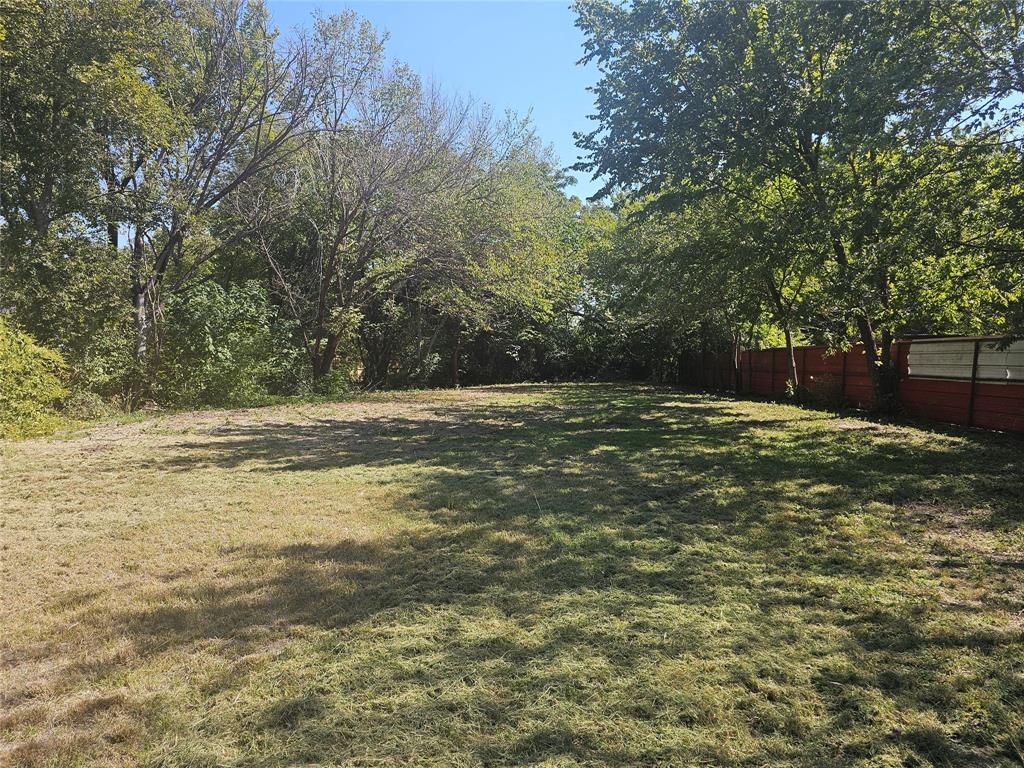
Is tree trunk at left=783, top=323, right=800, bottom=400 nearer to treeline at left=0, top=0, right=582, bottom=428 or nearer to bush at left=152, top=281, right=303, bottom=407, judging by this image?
treeline at left=0, top=0, right=582, bottom=428

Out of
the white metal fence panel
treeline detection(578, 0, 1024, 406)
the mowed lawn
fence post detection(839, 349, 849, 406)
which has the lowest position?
the mowed lawn

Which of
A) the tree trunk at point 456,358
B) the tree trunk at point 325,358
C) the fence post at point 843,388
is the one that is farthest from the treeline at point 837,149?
the tree trunk at point 456,358

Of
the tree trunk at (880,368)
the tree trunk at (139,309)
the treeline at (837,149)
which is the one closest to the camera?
the treeline at (837,149)

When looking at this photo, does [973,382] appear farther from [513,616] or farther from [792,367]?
[513,616]

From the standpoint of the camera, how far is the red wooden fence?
7922mm

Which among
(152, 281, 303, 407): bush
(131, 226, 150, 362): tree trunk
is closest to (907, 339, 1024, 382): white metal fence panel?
(152, 281, 303, 407): bush

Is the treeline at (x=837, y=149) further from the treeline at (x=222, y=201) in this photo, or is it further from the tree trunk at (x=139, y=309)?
the tree trunk at (x=139, y=309)

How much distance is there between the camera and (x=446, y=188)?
14.5 meters

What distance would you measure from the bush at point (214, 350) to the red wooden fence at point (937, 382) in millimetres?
12443

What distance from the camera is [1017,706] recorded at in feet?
6.82

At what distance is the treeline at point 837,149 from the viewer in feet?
19.7

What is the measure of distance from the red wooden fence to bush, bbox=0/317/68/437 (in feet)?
40.9

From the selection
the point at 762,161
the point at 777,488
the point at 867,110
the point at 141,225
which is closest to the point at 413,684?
the point at 777,488

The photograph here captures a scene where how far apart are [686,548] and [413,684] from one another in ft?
7.17
